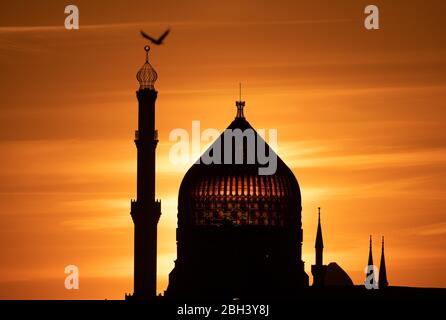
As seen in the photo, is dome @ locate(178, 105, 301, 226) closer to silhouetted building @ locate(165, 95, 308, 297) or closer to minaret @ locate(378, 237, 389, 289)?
silhouetted building @ locate(165, 95, 308, 297)

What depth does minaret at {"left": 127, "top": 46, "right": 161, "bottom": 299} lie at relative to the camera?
506 feet

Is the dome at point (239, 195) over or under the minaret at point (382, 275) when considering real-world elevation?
over

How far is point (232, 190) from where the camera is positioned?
163 meters

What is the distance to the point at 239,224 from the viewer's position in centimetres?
16350

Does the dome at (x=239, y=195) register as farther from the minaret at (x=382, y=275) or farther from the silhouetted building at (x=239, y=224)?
the minaret at (x=382, y=275)

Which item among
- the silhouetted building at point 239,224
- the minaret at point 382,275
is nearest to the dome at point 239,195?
the silhouetted building at point 239,224

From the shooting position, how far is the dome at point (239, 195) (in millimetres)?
162750

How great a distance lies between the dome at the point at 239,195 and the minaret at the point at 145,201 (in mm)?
7077

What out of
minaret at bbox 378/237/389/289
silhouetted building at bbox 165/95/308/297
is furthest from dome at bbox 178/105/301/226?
minaret at bbox 378/237/389/289
